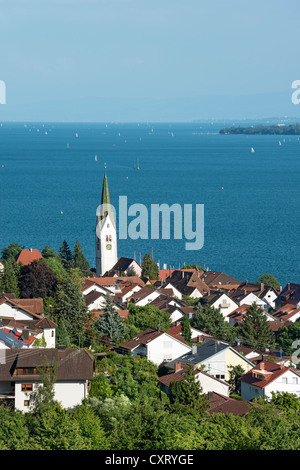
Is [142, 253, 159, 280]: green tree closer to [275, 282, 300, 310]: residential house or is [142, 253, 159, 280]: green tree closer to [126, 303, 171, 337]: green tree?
[275, 282, 300, 310]: residential house

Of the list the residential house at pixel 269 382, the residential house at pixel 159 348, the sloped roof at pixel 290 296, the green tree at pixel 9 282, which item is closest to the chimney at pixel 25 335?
the residential house at pixel 159 348

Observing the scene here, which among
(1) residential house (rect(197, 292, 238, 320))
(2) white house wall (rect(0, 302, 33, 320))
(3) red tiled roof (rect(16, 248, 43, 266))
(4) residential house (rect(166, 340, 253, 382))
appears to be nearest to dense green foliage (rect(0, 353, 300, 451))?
(4) residential house (rect(166, 340, 253, 382))

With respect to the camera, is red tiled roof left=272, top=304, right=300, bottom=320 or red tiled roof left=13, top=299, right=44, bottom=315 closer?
red tiled roof left=13, top=299, right=44, bottom=315

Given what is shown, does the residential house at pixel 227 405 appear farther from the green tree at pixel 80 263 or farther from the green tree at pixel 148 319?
the green tree at pixel 80 263
